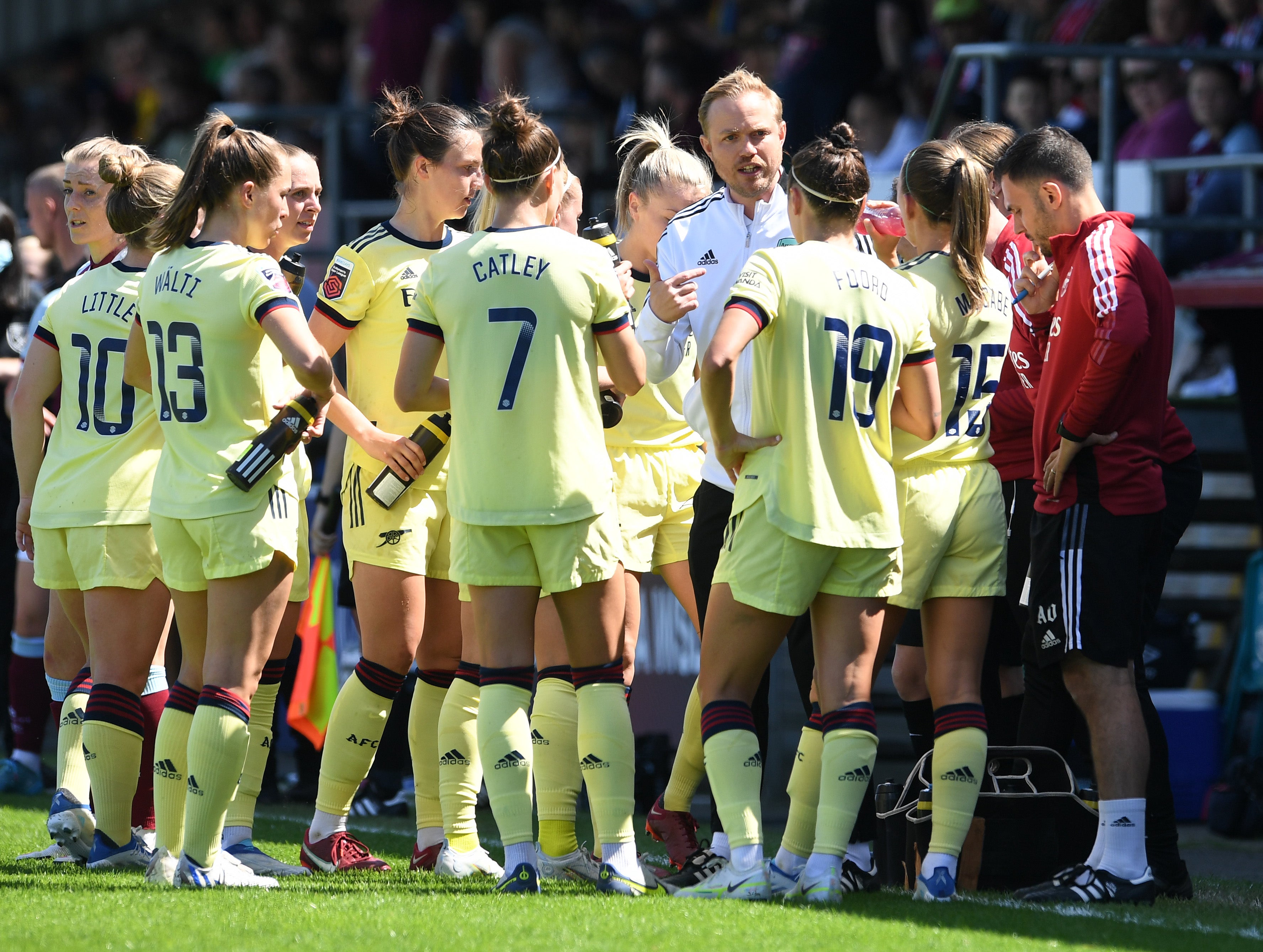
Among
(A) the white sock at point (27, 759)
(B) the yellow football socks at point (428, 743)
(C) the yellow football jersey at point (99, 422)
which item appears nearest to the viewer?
(C) the yellow football jersey at point (99, 422)

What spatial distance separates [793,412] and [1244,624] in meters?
3.65

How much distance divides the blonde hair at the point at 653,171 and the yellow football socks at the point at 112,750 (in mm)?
2137

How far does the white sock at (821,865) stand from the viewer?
421 centimetres

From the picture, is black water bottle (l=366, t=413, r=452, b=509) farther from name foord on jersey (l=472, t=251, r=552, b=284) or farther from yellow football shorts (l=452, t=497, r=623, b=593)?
name foord on jersey (l=472, t=251, r=552, b=284)

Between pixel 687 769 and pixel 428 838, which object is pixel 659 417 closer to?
pixel 687 769

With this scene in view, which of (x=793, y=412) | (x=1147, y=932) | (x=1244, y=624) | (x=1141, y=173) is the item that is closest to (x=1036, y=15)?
(x=1141, y=173)

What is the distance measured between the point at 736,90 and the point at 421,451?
4.70 ft

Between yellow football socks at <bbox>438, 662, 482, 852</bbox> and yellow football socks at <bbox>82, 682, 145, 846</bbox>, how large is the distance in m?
0.87

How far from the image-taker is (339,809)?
197 inches

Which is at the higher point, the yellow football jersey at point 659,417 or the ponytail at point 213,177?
the ponytail at point 213,177

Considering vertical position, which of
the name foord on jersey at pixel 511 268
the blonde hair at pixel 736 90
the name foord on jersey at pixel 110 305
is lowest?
the name foord on jersey at pixel 110 305

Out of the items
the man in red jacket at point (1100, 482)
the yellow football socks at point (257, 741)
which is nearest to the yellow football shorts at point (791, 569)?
the man in red jacket at point (1100, 482)

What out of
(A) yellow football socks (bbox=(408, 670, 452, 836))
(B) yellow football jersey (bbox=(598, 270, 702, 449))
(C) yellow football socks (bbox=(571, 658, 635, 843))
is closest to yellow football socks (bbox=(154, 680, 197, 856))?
(A) yellow football socks (bbox=(408, 670, 452, 836))

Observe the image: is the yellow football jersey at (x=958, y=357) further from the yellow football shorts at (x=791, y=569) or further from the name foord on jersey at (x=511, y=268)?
the name foord on jersey at (x=511, y=268)
